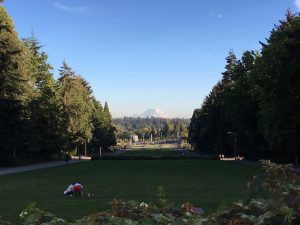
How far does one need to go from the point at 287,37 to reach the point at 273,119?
8827 mm

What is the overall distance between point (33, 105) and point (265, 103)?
27578mm

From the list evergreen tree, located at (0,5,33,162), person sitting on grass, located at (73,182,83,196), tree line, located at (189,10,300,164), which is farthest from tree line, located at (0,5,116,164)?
person sitting on grass, located at (73,182,83,196)

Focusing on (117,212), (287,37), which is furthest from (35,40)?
(117,212)

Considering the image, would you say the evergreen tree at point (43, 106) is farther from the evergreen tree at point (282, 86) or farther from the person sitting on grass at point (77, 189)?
the person sitting on grass at point (77, 189)

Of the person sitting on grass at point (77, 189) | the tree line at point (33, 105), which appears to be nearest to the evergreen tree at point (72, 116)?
the tree line at point (33, 105)

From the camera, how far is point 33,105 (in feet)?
187

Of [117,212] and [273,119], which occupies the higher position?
[273,119]

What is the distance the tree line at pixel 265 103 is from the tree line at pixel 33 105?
2313cm

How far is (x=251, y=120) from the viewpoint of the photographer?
2466 inches

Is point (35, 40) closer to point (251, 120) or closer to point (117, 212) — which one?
point (251, 120)

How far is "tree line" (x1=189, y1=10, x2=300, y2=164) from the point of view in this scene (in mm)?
38438

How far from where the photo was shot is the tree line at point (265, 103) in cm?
3844

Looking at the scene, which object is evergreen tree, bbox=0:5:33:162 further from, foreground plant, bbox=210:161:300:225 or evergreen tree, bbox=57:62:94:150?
foreground plant, bbox=210:161:300:225

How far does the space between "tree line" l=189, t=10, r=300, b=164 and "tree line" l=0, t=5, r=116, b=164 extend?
911 inches
